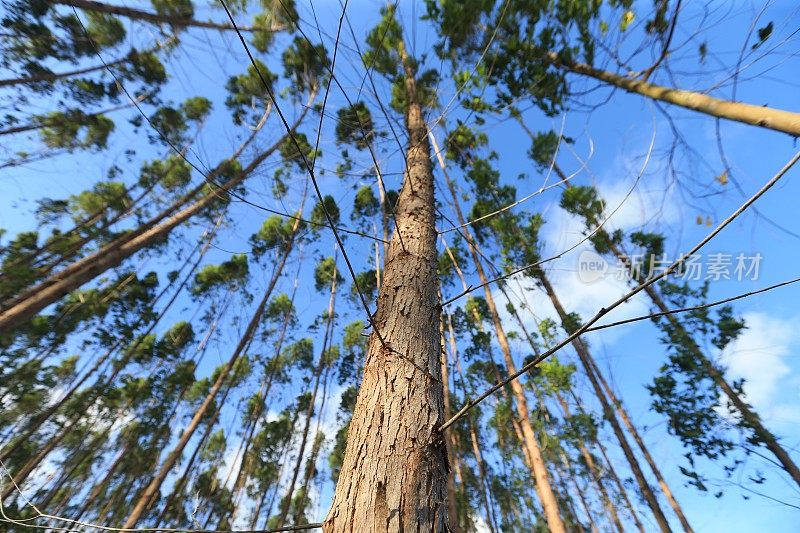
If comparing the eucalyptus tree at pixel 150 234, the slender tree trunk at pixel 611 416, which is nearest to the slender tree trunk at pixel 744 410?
the slender tree trunk at pixel 611 416

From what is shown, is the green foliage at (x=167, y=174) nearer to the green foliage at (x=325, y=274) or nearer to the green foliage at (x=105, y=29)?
the green foliage at (x=105, y=29)

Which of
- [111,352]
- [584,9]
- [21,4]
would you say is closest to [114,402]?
[111,352]

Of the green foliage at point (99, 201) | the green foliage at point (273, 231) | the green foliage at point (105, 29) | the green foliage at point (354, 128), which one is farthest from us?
the green foliage at point (273, 231)

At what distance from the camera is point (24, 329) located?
909cm

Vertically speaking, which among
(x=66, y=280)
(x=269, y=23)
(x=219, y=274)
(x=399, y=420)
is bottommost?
(x=399, y=420)

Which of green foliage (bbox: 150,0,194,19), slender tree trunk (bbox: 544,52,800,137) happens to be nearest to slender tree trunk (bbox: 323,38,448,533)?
slender tree trunk (bbox: 544,52,800,137)

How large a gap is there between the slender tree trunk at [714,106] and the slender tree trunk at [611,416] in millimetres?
3843

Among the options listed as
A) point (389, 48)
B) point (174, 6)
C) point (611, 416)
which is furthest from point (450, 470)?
point (611, 416)

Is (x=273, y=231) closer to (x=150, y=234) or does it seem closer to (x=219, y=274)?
(x=219, y=274)

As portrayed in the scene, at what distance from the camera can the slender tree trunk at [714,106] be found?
1.97 metres

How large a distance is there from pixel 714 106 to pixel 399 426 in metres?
3.12

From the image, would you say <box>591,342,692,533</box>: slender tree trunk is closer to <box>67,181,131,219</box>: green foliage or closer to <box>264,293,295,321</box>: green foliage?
<box>264,293,295,321</box>: green foliage

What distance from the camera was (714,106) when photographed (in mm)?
2441

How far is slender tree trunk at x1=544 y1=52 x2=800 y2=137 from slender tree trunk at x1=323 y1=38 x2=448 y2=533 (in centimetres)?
224
